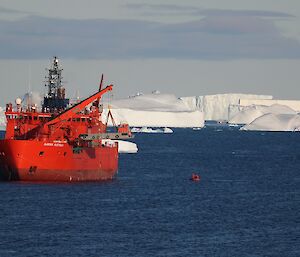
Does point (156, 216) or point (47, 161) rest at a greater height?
point (47, 161)

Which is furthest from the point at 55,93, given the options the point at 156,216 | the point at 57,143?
the point at 156,216

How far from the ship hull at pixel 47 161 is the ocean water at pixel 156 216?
1.39m

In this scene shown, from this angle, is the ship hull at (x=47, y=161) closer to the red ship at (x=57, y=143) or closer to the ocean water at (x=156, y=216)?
the red ship at (x=57, y=143)

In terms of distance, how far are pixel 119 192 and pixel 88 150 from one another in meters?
6.83

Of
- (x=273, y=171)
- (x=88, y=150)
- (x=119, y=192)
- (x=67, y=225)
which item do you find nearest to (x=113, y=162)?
(x=88, y=150)

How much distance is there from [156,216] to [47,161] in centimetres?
1858

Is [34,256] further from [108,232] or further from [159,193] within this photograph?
[159,193]

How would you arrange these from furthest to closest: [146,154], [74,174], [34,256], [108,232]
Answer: [146,154] → [74,174] → [108,232] → [34,256]

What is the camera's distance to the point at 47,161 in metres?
82.1

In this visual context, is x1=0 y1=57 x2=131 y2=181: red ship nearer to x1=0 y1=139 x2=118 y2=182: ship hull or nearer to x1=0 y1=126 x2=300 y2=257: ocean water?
x1=0 y1=139 x2=118 y2=182: ship hull

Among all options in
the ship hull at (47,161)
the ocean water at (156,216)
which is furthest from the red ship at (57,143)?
the ocean water at (156,216)

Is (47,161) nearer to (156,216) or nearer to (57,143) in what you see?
(57,143)

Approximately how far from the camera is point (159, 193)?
263 feet

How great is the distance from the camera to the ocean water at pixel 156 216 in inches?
2111
